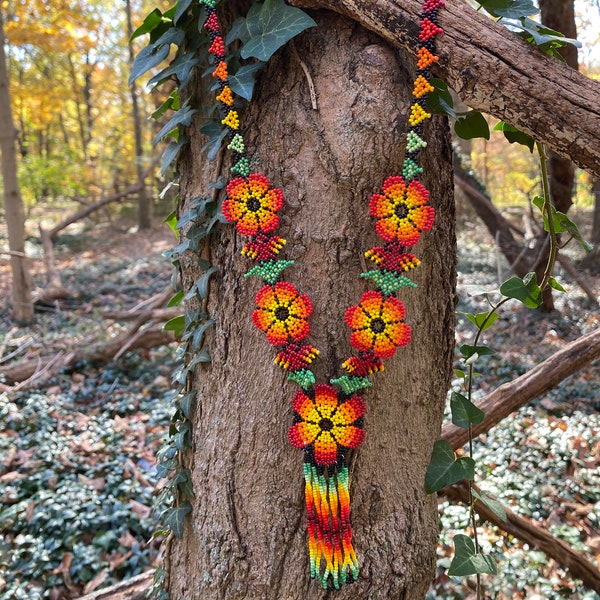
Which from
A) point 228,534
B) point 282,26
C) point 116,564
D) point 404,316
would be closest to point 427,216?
point 404,316

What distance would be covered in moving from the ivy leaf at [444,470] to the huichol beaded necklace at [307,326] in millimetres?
239

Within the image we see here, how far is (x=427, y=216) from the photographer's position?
3.22 ft

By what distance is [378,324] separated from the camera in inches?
39.3

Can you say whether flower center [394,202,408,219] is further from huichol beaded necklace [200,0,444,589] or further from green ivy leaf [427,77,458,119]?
green ivy leaf [427,77,458,119]

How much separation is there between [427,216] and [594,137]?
0.31m

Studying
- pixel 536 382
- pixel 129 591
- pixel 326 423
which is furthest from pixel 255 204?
pixel 536 382

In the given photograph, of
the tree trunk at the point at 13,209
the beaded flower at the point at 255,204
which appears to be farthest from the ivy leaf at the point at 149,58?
the tree trunk at the point at 13,209

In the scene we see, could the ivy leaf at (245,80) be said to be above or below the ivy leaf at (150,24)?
below

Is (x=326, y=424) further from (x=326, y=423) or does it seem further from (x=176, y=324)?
(x=176, y=324)

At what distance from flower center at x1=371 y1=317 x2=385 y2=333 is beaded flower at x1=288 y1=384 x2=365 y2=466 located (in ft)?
0.50

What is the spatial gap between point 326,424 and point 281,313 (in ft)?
0.81

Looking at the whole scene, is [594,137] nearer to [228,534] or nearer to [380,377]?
[380,377]

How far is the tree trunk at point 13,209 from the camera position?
4984 mm

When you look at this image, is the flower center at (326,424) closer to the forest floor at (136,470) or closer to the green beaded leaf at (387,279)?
the green beaded leaf at (387,279)
